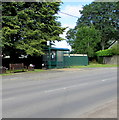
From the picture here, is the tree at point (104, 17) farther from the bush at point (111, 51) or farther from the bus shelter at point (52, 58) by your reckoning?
the bus shelter at point (52, 58)

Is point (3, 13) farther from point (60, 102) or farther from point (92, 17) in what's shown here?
point (92, 17)

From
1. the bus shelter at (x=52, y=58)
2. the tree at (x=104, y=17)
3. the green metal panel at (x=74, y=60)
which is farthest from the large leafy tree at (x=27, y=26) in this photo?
the tree at (x=104, y=17)

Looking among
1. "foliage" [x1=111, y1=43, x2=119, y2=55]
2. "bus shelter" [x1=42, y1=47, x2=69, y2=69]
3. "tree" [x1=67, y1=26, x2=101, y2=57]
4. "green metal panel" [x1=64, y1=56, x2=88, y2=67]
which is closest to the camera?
"bus shelter" [x1=42, y1=47, x2=69, y2=69]

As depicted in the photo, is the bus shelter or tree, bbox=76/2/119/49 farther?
tree, bbox=76/2/119/49

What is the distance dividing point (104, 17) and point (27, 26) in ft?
110

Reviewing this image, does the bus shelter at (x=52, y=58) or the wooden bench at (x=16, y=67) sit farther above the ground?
the bus shelter at (x=52, y=58)

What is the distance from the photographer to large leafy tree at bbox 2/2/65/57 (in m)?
17.6

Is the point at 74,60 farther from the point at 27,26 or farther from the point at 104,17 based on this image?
the point at 104,17

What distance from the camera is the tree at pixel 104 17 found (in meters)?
46.4

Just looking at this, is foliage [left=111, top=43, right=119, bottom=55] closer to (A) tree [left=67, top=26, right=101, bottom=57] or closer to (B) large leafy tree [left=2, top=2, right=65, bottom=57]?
(A) tree [left=67, top=26, right=101, bottom=57]

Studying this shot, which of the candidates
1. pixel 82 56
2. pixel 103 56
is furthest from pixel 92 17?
pixel 82 56

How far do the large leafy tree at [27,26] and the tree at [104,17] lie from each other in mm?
27560

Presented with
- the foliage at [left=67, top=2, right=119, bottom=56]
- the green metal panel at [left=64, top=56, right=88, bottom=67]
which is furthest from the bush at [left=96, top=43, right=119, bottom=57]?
the green metal panel at [left=64, top=56, right=88, bottom=67]

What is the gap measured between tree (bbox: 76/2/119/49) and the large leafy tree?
90.4 feet
